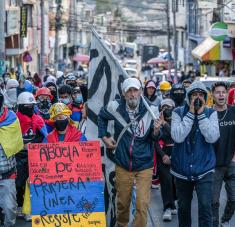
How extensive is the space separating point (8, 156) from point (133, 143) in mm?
1471

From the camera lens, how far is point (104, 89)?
30.9ft

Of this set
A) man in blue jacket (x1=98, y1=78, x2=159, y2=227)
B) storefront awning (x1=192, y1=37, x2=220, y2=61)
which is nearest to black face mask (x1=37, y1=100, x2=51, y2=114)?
Answer: man in blue jacket (x1=98, y1=78, x2=159, y2=227)

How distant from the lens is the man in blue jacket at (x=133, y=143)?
28.1ft

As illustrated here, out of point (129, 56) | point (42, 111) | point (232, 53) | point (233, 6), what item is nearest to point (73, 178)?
point (42, 111)

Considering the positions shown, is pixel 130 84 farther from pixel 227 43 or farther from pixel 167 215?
pixel 227 43

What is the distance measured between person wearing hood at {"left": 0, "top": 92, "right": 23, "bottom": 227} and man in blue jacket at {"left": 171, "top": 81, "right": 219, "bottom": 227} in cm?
193

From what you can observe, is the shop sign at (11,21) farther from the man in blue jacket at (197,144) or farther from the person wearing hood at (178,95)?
the man in blue jacket at (197,144)

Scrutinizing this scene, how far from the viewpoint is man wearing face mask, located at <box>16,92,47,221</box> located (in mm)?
10570

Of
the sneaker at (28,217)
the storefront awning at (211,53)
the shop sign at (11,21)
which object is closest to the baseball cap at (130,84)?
the sneaker at (28,217)

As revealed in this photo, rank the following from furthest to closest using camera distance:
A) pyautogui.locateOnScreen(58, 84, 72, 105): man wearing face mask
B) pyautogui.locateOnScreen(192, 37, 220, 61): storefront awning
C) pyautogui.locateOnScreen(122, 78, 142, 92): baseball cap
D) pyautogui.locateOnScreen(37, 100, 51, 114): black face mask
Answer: pyautogui.locateOnScreen(192, 37, 220, 61): storefront awning
pyautogui.locateOnScreen(58, 84, 72, 105): man wearing face mask
pyautogui.locateOnScreen(37, 100, 51, 114): black face mask
pyautogui.locateOnScreen(122, 78, 142, 92): baseball cap

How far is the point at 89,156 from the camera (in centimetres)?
831

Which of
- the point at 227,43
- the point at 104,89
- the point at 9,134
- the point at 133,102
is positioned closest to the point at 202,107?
the point at 133,102

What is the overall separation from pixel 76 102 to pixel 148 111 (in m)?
4.63

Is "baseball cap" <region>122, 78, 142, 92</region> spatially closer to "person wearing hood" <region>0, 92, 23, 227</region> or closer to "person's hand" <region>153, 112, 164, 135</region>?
"person's hand" <region>153, 112, 164, 135</region>
